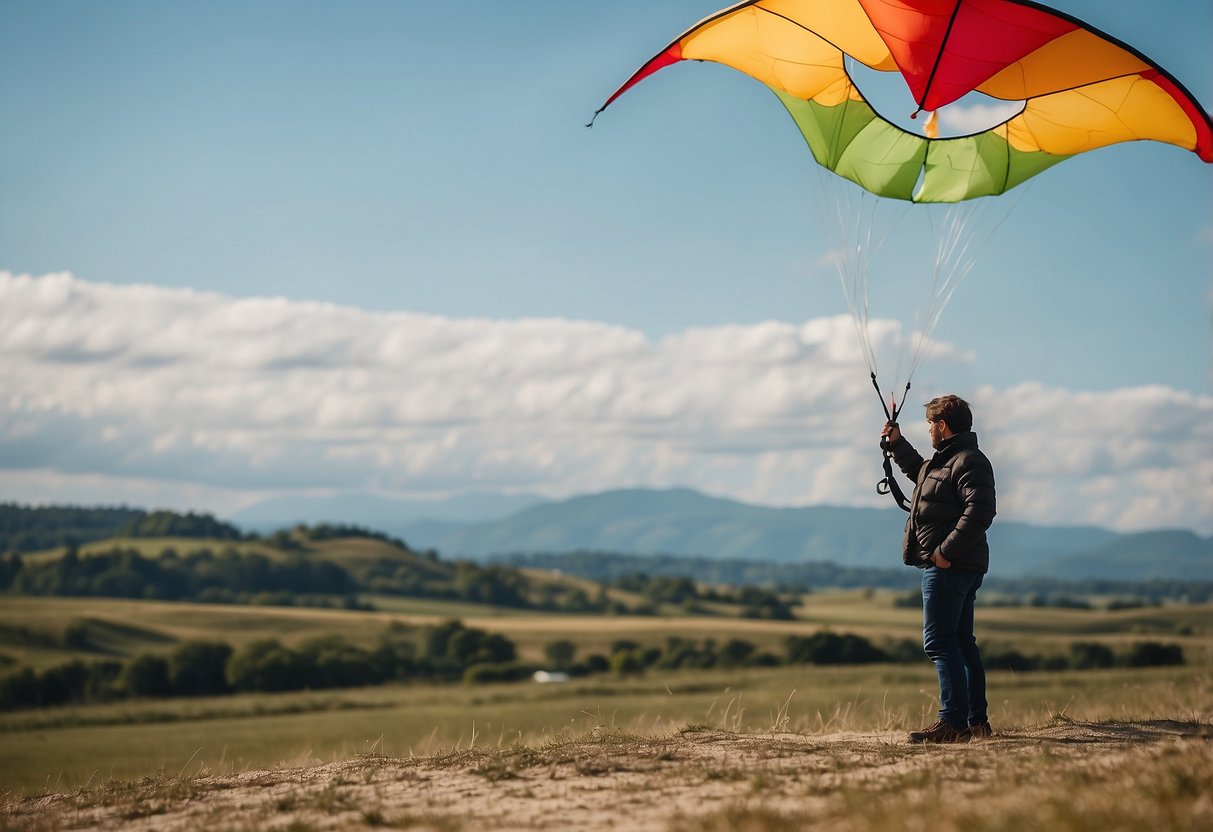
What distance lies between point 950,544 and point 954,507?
42cm

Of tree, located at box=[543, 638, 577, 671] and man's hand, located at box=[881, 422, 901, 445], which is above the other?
man's hand, located at box=[881, 422, 901, 445]

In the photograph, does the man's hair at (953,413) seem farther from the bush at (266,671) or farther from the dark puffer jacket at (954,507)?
the bush at (266,671)

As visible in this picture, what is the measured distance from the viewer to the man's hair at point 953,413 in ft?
32.3

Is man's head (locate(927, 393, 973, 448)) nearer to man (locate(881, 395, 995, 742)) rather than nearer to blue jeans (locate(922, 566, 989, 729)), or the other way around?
man (locate(881, 395, 995, 742))

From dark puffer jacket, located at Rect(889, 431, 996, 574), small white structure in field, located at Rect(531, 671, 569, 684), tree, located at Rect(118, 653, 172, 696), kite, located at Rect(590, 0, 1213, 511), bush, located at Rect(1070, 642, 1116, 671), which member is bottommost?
small white structure in field, located at Rect(531, 671, 569, 684)

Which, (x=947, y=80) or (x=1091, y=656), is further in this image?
(x=1091, y=656)

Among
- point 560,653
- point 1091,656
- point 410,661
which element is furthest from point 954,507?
point 560,653

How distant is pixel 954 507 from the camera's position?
972 centimetres

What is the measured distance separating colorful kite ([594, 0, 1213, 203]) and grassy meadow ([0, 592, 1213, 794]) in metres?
6.38

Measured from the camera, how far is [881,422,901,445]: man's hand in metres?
10.5

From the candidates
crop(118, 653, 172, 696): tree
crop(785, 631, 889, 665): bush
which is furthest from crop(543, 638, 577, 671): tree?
crop(118, 653, 172, 696): tree

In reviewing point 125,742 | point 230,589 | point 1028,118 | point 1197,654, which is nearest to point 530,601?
point 230,589

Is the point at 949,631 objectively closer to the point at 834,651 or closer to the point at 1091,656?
the point at 1091,656

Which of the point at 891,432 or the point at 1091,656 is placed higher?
the point at 891,432
